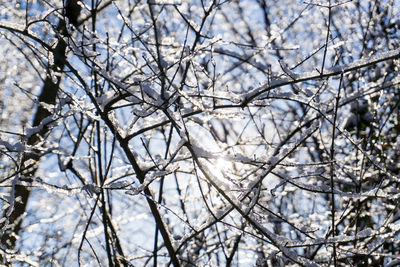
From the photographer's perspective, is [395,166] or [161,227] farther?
[395,166]

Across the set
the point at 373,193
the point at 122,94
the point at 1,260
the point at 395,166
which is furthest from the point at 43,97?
the point at 395,166

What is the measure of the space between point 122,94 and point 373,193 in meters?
1.31

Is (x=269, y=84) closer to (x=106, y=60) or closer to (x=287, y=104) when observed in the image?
(x=106, y=60)

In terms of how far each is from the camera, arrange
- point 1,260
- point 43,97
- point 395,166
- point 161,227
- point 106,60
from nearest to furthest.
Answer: point 161,227 → point 1,260 → point 106,60 → point 43,97 → point 395,166

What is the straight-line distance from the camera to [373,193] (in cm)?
173

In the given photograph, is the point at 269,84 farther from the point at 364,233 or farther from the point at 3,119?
the point at 3,119

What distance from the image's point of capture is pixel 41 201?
5973mm

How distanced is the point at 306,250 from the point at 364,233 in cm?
231

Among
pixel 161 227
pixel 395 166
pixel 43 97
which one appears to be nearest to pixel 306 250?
pixel 395 166

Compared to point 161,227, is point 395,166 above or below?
above

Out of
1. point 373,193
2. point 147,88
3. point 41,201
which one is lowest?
point 373,193

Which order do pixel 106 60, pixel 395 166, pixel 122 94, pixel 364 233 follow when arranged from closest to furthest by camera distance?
1. pixel 364 233
2. pixel 122 94
3. pixel 106 60
4. pixel 395 166

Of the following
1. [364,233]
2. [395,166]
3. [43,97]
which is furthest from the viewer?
[395,166]

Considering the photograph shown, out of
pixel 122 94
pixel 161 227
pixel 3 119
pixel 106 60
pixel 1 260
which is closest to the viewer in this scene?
pixel 122 94
